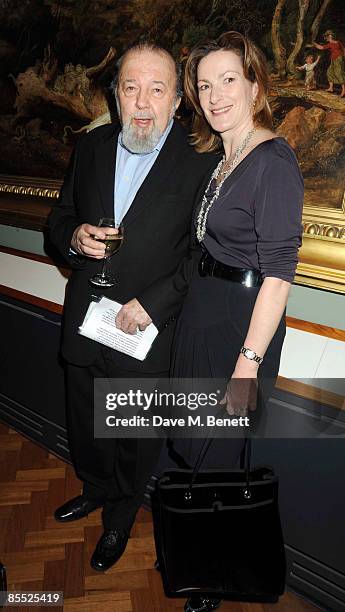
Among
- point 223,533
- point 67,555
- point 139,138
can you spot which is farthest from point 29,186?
point 223,533

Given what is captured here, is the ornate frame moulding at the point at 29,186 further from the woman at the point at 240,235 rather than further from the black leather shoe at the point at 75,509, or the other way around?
the black leather shoe at the point at 75,509

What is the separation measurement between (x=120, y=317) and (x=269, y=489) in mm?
810

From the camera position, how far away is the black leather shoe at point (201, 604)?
1810 millimetres

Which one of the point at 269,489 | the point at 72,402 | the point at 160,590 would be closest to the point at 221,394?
the point at 269,489

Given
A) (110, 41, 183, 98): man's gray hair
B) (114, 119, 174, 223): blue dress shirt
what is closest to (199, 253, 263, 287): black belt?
(114, 119, 174, 223): blue dress shirt

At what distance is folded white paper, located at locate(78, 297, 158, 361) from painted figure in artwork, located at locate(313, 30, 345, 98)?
111cm

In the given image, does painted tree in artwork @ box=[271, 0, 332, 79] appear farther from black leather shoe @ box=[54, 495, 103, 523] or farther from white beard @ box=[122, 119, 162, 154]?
black leather shoe @ box=[54, 495, 103, 523]

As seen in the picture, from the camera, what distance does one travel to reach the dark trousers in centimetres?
199

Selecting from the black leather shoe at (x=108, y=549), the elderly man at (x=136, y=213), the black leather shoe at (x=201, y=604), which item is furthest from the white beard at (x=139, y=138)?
the black leather shoe at (x=201, y=604)

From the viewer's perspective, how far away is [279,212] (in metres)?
1.23

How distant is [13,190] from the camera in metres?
2.70

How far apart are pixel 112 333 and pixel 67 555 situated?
3.80 ft

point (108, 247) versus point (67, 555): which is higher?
point (108, 247)

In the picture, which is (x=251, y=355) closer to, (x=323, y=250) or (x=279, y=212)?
(x=279, y=212)
